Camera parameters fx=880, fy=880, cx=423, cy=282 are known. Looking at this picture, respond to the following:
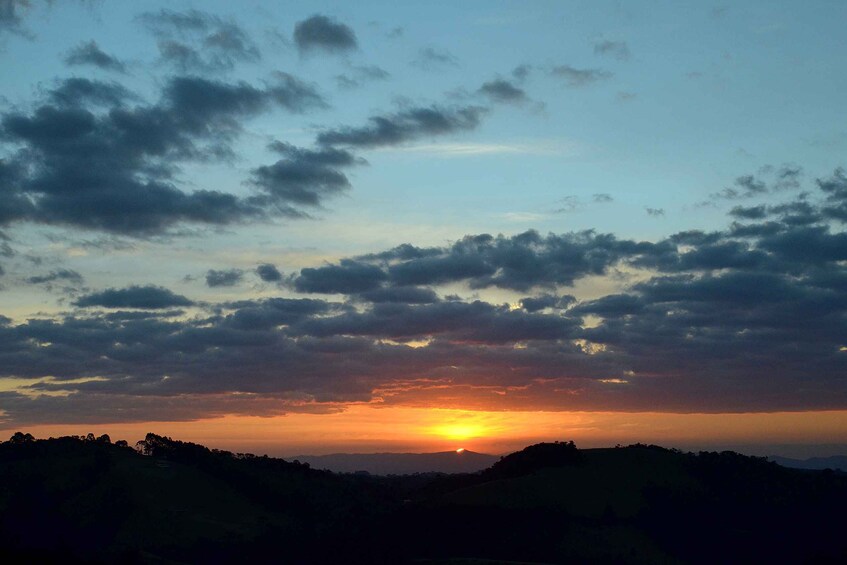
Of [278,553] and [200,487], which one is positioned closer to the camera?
[278,553]

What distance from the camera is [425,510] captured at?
15388cm

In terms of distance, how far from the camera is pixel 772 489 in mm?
170375

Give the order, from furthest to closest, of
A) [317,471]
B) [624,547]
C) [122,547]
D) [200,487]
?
[317,471], [200,487], [624,547], [122,547]

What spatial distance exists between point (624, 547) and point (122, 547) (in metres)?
75.5

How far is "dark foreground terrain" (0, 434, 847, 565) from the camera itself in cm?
13300

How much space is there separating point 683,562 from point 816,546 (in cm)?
2611

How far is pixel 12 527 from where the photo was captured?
134m

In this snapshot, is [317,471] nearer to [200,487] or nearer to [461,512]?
[200,487]

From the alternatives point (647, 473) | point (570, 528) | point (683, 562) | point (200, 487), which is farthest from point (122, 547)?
point (647, 473)

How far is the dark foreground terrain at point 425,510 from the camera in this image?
133000mm

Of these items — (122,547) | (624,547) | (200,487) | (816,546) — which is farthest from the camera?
(200,487)

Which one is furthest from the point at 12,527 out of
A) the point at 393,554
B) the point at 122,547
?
the point at 393,554

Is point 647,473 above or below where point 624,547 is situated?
above

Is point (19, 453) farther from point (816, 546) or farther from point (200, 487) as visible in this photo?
point (816, 546)
